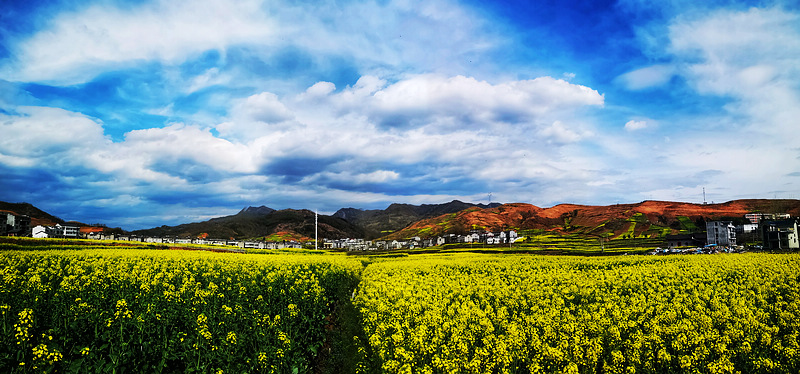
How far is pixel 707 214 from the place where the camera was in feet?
616

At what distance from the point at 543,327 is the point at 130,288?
585 inches

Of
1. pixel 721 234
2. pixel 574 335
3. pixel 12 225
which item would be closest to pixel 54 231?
pixel 12 225

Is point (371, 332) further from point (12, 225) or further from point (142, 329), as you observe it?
point (12, 225)

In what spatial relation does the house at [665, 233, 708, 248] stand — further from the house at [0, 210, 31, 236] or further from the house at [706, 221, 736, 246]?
the house at [0, 210, 31, 236]

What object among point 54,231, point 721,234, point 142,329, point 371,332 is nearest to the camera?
point 142,329

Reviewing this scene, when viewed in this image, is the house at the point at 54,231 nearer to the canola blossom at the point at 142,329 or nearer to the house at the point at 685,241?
the canola blossom at the point at 142,329

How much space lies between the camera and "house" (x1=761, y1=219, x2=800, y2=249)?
85.9 metres

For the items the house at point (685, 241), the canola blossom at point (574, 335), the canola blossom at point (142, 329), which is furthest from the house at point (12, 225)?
the house at point (685, 241)

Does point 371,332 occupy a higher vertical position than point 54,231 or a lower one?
lower

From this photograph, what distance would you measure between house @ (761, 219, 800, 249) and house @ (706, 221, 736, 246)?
2485 cm

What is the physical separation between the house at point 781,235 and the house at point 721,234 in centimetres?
2485

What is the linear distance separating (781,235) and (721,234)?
108ft

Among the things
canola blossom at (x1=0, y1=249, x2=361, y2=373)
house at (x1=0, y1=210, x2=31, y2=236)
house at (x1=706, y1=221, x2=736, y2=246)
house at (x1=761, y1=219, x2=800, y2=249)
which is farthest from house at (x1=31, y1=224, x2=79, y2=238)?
house at (x1=706, y1=221, x2=736, y2=246)

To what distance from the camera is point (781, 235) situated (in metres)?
87.6
